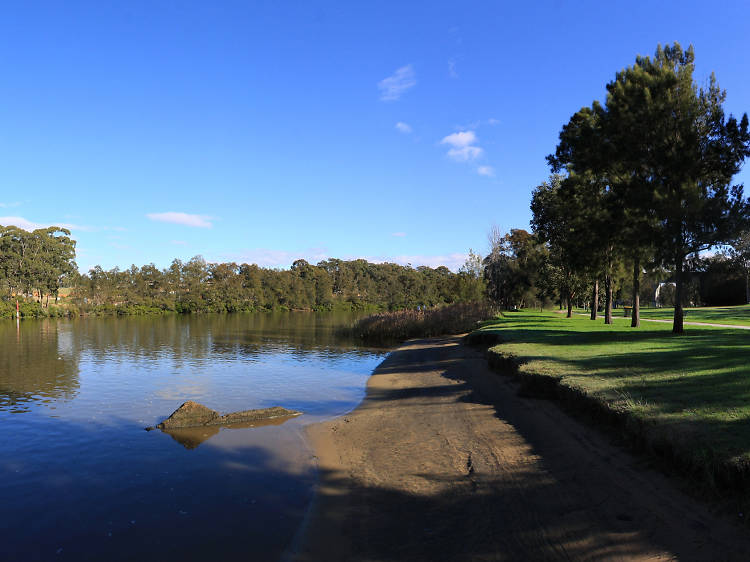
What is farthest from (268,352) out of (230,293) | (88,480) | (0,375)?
(230,293)

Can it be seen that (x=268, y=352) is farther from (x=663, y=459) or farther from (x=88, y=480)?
(x=663, y=459)

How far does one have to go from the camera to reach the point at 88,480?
29.0 ft

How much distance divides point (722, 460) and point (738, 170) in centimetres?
1663

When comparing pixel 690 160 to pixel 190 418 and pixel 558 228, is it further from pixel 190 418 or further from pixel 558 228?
pixel 190 418

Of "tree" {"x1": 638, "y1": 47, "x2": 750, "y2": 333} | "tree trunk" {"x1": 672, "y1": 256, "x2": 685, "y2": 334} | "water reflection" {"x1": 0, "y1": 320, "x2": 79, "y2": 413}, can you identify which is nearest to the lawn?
"tree trunk" {"x1": 672, "y1": 256, "x2": 685, "y2": 334}

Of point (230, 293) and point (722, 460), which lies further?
point (230, 293)

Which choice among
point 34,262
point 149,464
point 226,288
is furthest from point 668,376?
point 226,288

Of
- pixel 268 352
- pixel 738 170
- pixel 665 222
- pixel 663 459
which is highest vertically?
pixel 738 170

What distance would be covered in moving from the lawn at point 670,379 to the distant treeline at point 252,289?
40628mm

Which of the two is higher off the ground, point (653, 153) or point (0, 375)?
point (653, 153)

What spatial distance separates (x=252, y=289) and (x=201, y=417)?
102m

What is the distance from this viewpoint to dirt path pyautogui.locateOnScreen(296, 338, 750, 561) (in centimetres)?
503

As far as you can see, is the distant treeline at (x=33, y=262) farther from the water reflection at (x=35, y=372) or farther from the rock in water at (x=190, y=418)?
the rock in water at (x=190, y=418)

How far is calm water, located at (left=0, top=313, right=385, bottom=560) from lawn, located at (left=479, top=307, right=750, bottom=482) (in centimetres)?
553
